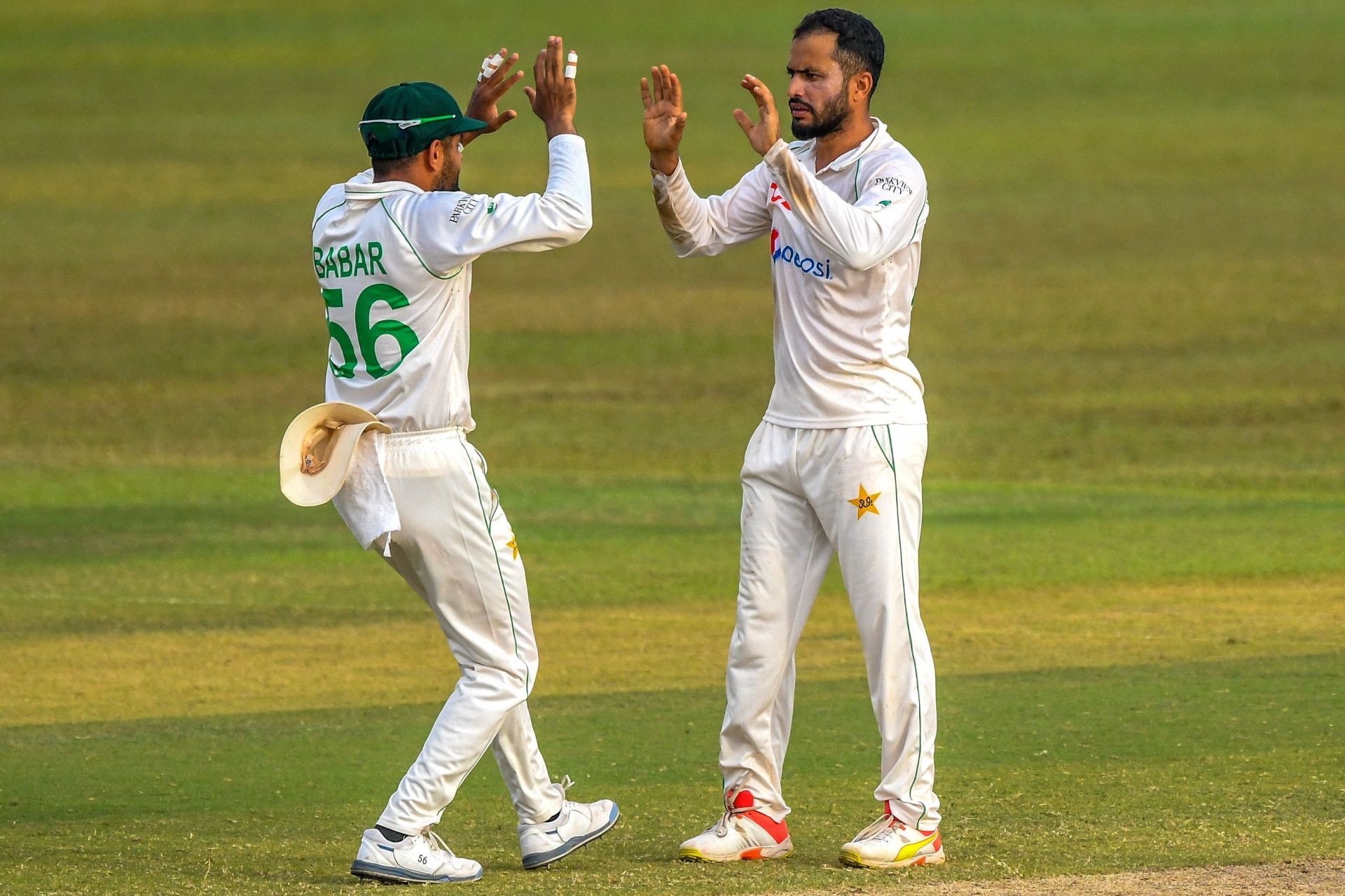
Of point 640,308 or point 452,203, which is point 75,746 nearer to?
point 452,203

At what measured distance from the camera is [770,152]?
17.2 ft

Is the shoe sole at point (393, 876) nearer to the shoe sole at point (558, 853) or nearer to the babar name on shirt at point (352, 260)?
the shoe sole at point (558, 853)

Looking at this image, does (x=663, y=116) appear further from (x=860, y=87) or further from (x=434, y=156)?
(x=434, y=156)

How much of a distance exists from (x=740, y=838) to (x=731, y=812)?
0.27 ft

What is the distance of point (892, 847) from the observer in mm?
5324

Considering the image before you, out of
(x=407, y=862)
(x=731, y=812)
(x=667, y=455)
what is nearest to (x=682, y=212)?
(x=731, y=812)

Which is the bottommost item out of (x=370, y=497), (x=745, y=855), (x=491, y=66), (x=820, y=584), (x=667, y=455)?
(x=667, y=455)

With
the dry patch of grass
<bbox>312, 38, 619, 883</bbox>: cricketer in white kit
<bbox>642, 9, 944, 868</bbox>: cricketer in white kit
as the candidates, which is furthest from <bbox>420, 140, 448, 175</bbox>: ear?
the dry patch of grass

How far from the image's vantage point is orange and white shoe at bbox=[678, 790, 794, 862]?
17.9 feet

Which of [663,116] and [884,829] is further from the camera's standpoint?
[663,116]

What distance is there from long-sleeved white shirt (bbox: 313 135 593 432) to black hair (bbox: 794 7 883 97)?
0.70 m

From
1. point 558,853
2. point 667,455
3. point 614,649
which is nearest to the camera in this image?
point 558,853

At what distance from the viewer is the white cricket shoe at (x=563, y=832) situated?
5414mm

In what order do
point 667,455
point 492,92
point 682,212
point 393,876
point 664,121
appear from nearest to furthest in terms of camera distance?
1. point 393,876
2. point 664,121
3. point 682,212
4. point 492,92
5. point 667,455
